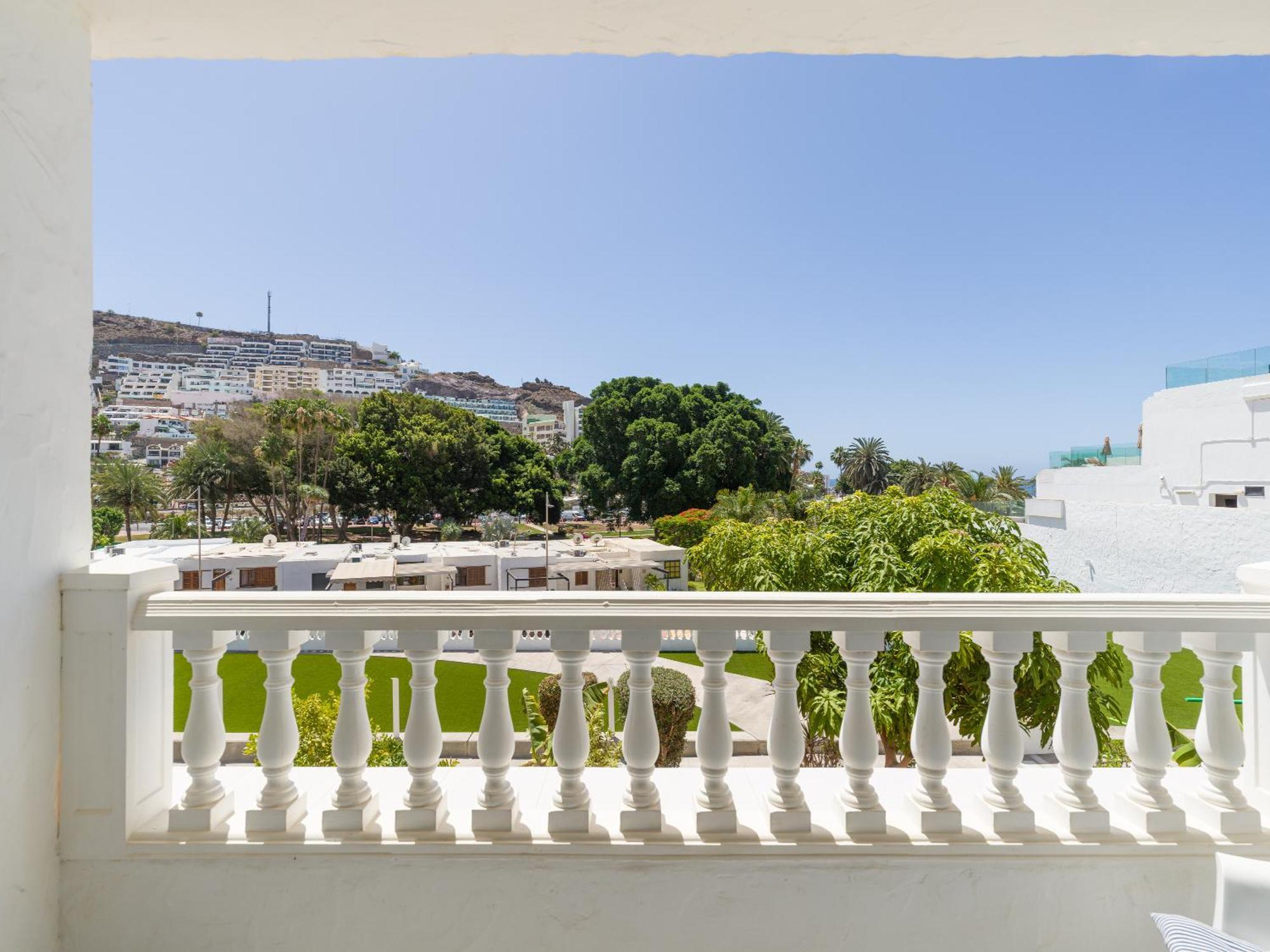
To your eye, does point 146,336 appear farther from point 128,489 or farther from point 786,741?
point 786,741

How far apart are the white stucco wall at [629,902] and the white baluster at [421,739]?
0.08m

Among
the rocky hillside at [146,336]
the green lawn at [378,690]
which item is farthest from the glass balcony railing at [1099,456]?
the rocky hillside at [146,336]

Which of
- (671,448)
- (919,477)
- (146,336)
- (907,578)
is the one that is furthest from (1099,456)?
(146,336)

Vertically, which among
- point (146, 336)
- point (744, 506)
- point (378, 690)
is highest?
point (146, 336)

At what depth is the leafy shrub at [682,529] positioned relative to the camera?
26.1 m

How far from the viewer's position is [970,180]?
41.3m

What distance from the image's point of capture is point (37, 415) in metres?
1.23

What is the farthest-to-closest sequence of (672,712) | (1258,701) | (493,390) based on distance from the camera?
(493,390) → (672,712) → (1258,701)

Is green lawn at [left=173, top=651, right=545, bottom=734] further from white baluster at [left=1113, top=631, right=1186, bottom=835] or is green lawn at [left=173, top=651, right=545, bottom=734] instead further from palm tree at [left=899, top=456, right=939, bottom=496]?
palm tree at [left=899, top=456, right=939, bottom=496]

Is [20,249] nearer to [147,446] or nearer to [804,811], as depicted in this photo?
[804,811]

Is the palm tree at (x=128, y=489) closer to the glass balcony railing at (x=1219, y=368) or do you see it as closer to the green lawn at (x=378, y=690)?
the green lawn at (x=378, y=690)

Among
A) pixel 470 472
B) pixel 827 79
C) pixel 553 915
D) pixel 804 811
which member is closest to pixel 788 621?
pixel 804 811

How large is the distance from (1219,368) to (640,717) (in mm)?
22163

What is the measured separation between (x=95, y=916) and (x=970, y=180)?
171 feet
